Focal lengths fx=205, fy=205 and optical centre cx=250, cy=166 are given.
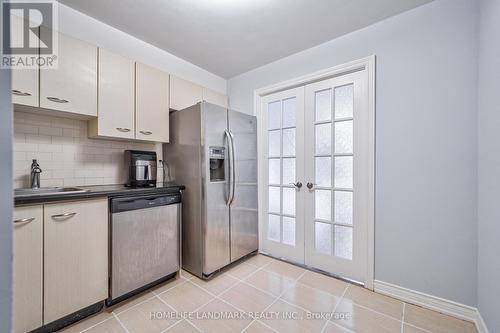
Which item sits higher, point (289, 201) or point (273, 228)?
point (289, 201)

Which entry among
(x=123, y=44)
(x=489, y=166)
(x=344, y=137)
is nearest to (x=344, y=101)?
(x=344, y=137)

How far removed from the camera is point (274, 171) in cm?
264

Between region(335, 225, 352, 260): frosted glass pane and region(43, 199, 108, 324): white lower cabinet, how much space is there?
210 cm

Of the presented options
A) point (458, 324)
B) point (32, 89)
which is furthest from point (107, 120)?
point (458, 324)

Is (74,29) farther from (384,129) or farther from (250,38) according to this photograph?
(384,129)

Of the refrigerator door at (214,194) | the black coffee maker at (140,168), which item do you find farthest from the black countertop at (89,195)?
the refrigerator door at (214,194)

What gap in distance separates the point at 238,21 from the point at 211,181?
1548mm

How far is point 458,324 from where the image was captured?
57.9 inches

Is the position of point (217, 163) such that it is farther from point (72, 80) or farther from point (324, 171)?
point (72, 80)

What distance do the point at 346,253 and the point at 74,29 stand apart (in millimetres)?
3267

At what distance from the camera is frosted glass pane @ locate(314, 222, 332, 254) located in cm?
220

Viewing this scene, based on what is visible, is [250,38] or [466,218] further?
[250,38]

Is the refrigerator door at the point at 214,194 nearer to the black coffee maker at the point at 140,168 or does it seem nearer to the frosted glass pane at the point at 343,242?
the black coffee maker at the point at 140,168

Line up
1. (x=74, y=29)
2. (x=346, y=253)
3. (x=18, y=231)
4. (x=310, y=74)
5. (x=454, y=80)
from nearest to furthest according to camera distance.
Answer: (x=18, y=231) → (x=454, y=80) → (x=74, y=29) → (x=346, y=253) → (x=310, y=74)
